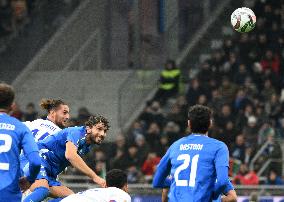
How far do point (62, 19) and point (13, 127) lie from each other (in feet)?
53.5

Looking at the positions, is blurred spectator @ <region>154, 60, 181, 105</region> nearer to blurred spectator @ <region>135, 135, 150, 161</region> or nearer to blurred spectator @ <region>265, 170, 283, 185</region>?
blurred spectator @ <region>135, 135, 150, 161</region>

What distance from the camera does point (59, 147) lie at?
1119cm

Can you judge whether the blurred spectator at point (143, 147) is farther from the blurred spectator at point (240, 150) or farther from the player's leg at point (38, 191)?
the player's leg at point (38, 191)

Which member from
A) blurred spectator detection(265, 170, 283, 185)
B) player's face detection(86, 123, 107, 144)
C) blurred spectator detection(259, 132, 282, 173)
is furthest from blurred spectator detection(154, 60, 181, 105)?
player's face detection(86, 123, 107, 144)

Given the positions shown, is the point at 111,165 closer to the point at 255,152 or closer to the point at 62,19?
the point at 255,152

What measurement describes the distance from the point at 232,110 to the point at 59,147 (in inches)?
394

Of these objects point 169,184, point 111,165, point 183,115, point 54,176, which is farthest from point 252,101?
point 169,184

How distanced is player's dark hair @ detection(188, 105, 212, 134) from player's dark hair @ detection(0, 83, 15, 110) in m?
1.62

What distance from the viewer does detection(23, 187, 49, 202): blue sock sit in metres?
11.0

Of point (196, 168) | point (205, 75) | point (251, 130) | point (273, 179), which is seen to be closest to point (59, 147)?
point (196, 168)

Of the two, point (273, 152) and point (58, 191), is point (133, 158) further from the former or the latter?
point (58, 191)

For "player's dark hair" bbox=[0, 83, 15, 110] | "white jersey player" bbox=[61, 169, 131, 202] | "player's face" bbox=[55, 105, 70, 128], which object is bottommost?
"white jersey player" bbox=[61, 169, 131, 202]

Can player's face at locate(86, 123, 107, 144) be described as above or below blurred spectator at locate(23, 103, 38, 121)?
above

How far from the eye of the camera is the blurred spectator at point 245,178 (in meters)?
18.2
